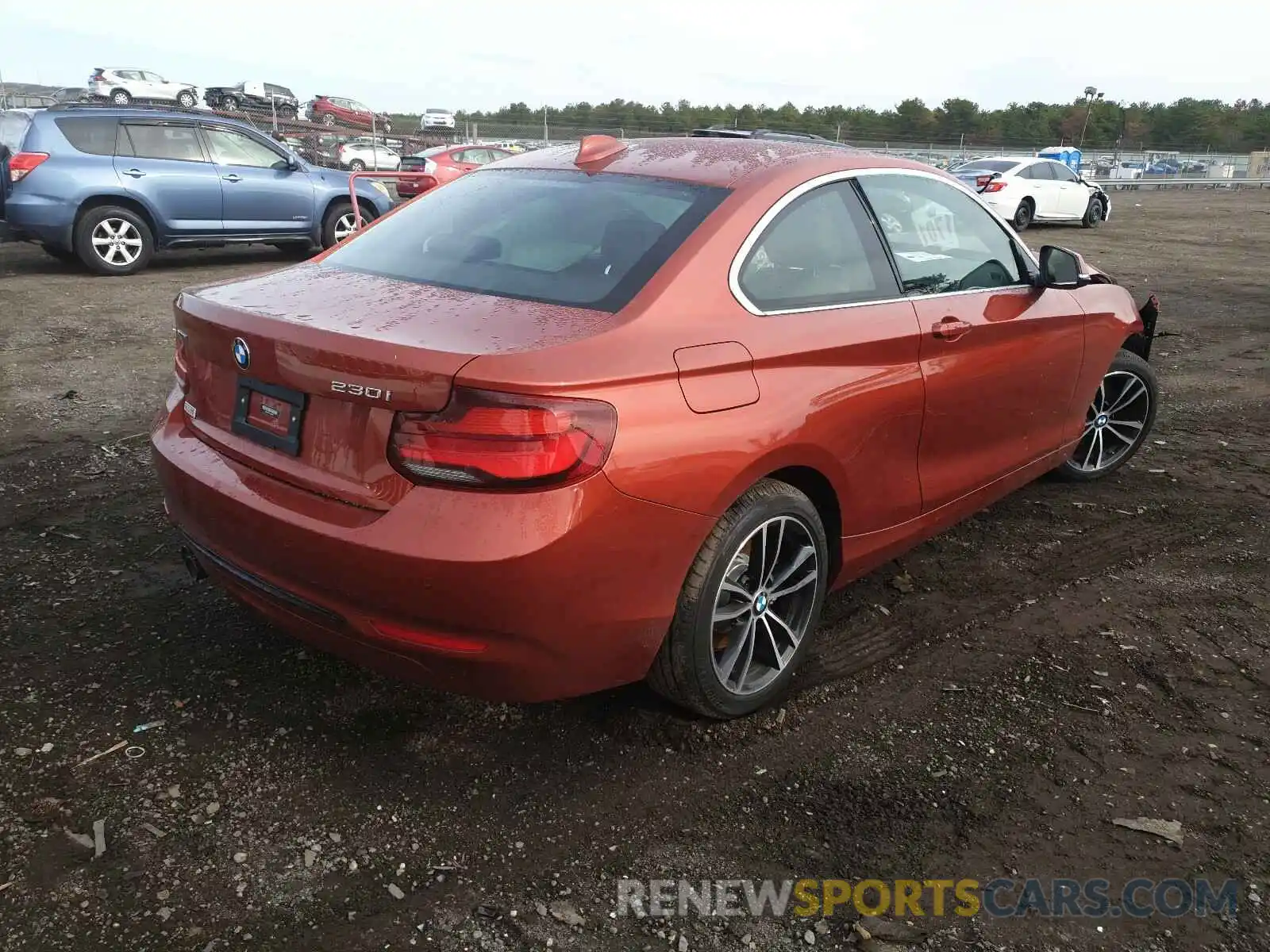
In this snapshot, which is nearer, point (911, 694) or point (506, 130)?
point (911, 694)

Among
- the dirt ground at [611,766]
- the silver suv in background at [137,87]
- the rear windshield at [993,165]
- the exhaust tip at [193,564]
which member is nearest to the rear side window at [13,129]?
the dirt ground at [611,766]

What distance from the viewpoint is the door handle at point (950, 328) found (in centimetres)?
333

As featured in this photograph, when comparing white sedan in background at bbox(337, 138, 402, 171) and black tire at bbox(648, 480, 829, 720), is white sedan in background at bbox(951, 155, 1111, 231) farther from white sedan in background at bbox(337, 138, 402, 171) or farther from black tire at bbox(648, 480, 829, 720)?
black tire at bbox(648, 480, 829, 720)

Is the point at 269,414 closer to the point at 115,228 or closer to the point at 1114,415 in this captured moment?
the point at 1114,415

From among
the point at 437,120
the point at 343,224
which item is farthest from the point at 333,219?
the point at 437,120

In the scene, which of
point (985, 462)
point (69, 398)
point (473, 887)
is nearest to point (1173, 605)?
point (985, 462)

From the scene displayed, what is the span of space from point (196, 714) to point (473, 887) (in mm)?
1122

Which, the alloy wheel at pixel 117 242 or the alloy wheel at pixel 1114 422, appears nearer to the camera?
the alloy wheel at pixel 1114 422

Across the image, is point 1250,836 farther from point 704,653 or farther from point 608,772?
point 608,772

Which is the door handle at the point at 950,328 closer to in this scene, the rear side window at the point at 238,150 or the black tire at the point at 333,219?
the rear side window at the point at 238,150

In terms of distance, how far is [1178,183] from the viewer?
41750 millimetres

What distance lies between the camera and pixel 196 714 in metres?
2.89

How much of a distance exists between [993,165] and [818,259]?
18353mm

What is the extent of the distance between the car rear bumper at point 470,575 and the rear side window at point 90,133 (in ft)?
31.5
